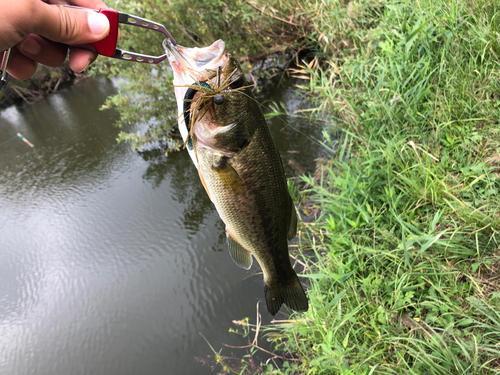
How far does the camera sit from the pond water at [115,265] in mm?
3801

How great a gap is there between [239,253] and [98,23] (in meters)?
1.42

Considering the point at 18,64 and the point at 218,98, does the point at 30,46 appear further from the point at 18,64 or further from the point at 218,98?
the point at 218,98

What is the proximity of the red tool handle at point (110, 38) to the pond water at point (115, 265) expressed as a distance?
3351 millimetres

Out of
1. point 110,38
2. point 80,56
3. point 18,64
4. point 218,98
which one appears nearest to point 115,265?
point 18,64

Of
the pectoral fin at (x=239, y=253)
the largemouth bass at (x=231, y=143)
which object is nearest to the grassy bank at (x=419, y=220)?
the pectoral fin at (x=239, y=253)

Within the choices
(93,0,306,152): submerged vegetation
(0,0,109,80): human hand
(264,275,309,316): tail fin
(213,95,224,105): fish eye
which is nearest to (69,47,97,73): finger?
(0,0,109,80): human hand

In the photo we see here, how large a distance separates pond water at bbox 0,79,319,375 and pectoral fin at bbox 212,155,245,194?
279 centimetres

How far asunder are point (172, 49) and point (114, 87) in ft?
45.0

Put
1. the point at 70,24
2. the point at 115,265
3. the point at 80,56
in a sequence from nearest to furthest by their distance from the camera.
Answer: the point at 70,24 < the point at 80,56 < the point at 115,265

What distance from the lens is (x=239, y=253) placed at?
157cm

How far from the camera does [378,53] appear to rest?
11.3 ft

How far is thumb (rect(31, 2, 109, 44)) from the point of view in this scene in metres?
1.20

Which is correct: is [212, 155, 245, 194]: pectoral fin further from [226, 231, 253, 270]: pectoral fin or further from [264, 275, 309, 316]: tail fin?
[264, 275, 309, 316]: tail fin

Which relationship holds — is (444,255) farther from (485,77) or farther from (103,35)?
(103,35)
